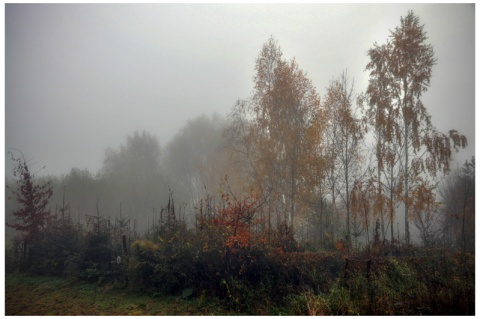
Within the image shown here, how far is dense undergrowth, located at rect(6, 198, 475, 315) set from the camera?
15.5 ft

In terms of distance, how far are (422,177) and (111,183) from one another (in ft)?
53.9

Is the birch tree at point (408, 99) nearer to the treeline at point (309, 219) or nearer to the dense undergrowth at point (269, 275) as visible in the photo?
the treeline at point (309, 219)

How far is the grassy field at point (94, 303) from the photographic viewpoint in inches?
205

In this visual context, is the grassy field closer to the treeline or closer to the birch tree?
→ the treeline

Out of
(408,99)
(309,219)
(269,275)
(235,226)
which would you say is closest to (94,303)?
(235,226)

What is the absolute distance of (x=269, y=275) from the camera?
5.62 m

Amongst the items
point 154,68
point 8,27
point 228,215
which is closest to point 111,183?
point 154,68

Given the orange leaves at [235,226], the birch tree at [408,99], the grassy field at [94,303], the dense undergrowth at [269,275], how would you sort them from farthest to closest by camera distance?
the birch tree at [408,99] < the orange leaves at [235,226] < the grassy field at [94,303] < the dense undergrowth at [269,275]

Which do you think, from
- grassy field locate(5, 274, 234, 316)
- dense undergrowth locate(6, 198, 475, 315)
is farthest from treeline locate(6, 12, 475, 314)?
grassy field locate(5, 274, 234, 316)

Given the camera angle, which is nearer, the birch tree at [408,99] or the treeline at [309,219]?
the treeline at [309,219]

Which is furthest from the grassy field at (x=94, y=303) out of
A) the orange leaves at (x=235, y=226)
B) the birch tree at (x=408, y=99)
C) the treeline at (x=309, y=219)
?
the birch tree at (x=408, y=99)

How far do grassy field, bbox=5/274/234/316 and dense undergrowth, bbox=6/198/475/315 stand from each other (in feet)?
0.35

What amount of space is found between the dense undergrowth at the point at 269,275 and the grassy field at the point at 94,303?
107mm

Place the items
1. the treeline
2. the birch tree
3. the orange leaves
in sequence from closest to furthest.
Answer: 1. the treeline
2. the orange leaves
3. the birch tree
